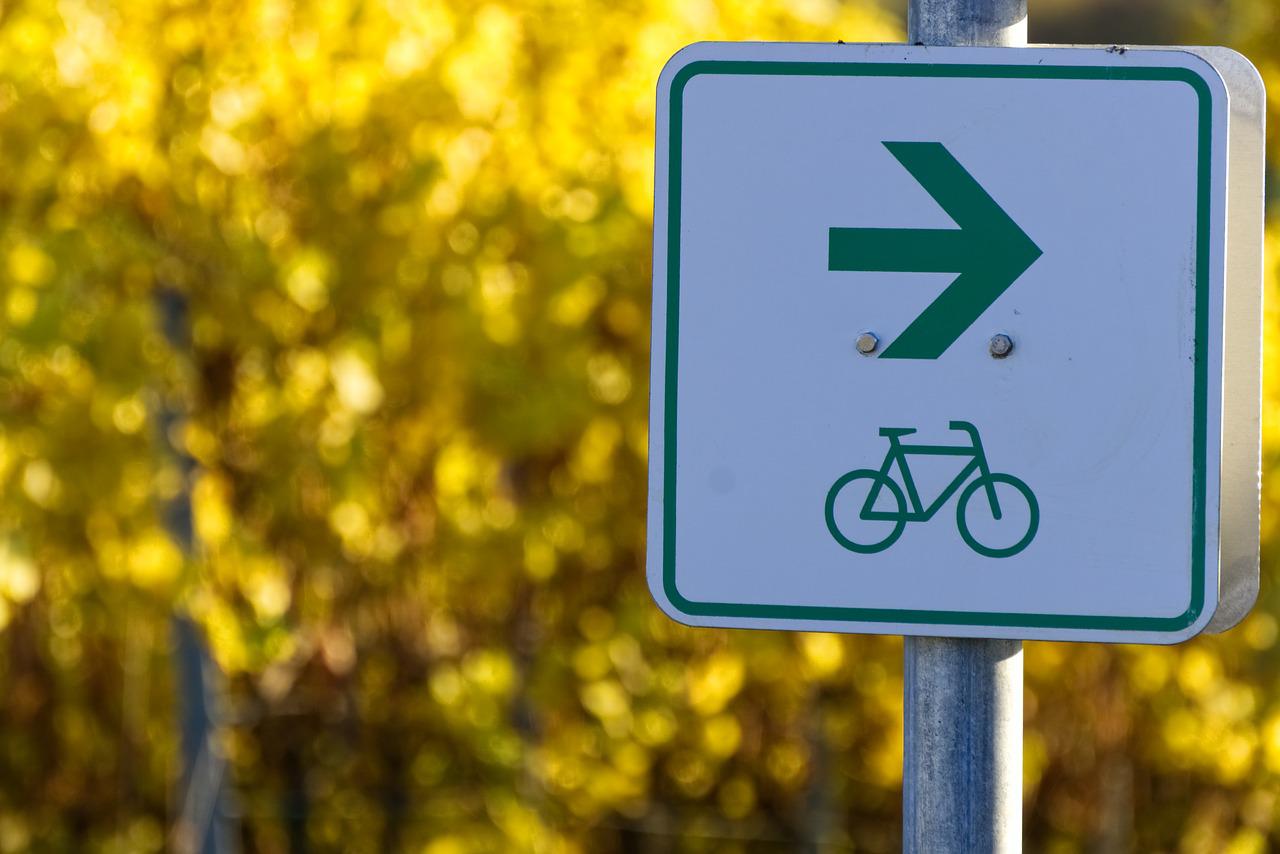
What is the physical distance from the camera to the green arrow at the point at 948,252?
1235 millimetres

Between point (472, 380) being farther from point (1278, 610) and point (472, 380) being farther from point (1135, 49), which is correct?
point (1135, 49)

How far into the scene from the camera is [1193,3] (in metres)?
5.15

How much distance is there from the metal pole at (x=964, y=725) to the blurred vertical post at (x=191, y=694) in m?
2.64

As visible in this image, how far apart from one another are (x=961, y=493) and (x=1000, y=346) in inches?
4.9

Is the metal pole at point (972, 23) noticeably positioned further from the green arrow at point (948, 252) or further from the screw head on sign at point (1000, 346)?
the screw head on sign at point (1000, 346)

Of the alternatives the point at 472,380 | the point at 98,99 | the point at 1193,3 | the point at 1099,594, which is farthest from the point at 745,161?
the point at 1193,3

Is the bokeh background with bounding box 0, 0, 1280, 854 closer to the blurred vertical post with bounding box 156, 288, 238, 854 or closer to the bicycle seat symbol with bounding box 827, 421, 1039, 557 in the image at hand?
the blurred vertical post with bounding box 156, 288, 238, 854

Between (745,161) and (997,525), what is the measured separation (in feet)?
1.20

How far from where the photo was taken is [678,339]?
49.8 inches

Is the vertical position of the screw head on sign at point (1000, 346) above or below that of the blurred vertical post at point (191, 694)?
above

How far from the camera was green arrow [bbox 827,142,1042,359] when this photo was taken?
124 cm

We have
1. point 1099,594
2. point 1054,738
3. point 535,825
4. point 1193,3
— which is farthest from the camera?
point 1193,3

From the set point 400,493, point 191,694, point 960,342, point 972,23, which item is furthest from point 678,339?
point 400,493

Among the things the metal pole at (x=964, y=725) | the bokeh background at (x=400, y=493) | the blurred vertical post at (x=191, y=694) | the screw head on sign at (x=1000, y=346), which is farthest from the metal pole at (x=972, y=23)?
the blurred vertical post at (x=191, y=694)
